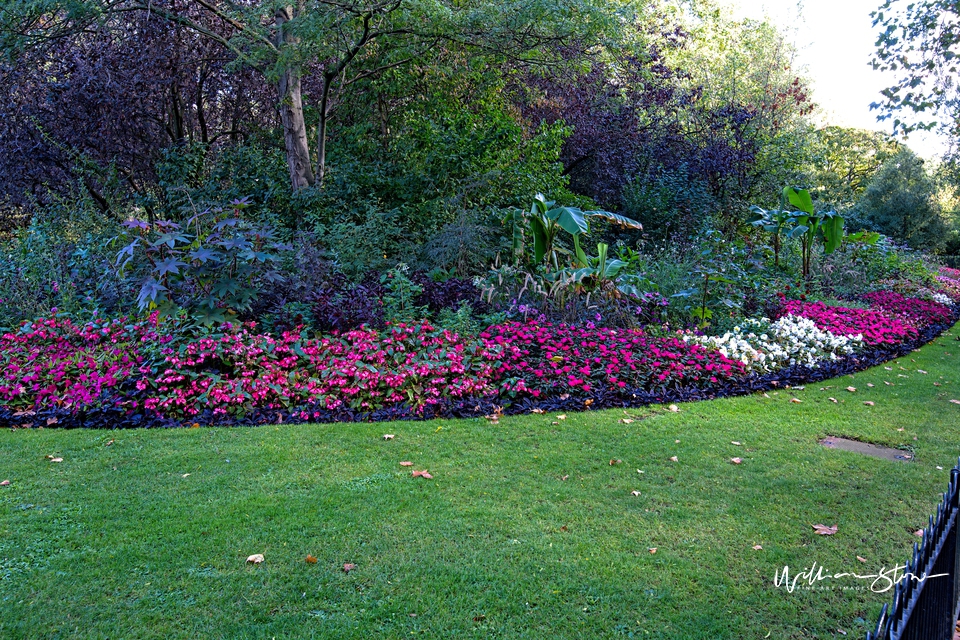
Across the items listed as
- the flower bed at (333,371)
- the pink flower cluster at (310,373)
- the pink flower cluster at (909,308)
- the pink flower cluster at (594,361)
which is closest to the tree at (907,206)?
the pink flower cluster at (909,308)

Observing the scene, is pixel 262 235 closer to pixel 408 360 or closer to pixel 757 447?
pixel 408 360

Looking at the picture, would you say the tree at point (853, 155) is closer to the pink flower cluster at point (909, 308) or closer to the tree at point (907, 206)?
the tree at point (907, 206)

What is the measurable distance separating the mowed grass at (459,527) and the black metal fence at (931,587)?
30.2 inches

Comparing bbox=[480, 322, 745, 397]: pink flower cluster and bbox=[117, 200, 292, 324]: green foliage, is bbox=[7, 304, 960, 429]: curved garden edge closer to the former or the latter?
bbox=[480, 322, 745, 397]: pink flower cluster

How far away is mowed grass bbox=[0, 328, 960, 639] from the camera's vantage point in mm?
2674

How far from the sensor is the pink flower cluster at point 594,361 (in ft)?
19.0

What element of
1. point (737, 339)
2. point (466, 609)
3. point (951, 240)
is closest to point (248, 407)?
point (466, 609)

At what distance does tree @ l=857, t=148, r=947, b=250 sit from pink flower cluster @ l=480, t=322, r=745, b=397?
18.5 m

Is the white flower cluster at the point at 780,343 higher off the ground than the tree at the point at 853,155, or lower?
lower

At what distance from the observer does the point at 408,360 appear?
5.62 metres

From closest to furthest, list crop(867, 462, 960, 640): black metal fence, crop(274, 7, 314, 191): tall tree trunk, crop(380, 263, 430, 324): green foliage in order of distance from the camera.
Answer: crop(867, 462, 960, 640): black metal fence
crop(380, 263, 430, 324): green foliage
crop(274, 7, 314, 191): tall tree trunk

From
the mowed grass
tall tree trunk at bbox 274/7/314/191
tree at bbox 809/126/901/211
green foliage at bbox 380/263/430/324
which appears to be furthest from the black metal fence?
tree at bbox 809/126/901/211

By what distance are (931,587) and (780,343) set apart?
609 cm

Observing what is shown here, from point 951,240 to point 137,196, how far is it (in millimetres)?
26679
